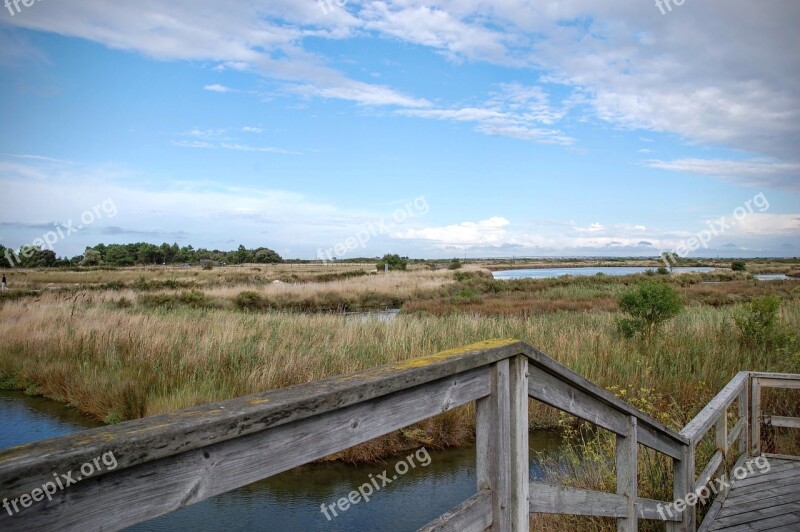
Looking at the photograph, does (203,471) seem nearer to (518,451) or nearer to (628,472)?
(518,451)

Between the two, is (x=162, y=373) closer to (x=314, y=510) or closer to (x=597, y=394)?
(x=314, y=510)

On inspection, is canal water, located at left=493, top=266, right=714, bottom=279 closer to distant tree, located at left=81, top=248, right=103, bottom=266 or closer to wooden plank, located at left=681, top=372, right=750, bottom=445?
wooden plank, located at left=681, top=372, right=750, bottom=445

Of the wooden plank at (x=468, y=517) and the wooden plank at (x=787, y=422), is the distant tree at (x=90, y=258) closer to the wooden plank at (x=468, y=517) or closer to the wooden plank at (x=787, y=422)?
the wooden plank at (x=787, y=422)

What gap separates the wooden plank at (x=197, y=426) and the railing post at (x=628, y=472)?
1873 millimetres

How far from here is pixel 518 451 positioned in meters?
2.16

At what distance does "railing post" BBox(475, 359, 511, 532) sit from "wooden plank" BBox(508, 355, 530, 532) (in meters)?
0.03

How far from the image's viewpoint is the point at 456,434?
28.8 ft

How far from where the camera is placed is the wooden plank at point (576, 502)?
2.33 meters

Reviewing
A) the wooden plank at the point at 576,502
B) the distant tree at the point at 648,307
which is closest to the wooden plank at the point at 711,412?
the wooden plank at the point at 576,502

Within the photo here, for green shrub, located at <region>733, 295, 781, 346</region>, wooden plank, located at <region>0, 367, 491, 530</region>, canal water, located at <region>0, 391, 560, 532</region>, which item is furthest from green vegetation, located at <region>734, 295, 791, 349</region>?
wooden plank, located at <region>0, 367, 491, 530</region>

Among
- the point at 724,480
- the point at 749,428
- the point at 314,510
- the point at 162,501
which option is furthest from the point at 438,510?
the point at 162,501

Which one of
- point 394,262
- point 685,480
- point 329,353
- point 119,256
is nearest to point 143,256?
point 119,256

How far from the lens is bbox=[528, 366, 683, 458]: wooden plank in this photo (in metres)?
2.36

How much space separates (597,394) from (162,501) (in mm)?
2139
